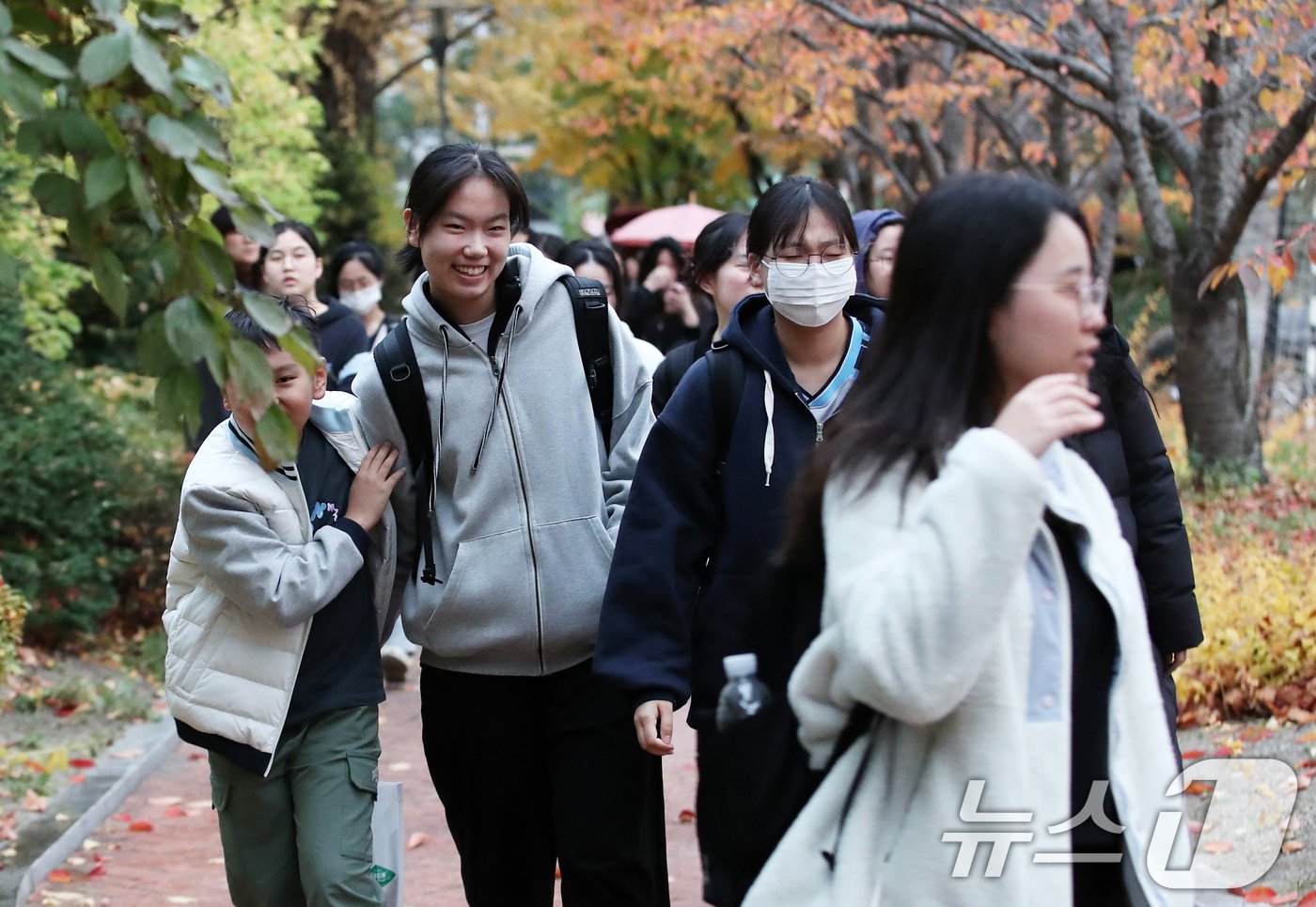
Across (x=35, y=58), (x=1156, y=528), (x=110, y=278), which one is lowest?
(x=1156, y=528)

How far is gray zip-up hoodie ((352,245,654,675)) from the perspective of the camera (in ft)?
13.0

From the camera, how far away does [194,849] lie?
21.3ft

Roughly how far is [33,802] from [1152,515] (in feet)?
15.0

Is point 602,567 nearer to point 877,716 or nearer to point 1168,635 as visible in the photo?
point 1168,635

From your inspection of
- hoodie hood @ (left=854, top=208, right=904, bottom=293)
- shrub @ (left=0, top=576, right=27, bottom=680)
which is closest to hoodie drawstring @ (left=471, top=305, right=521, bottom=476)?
hoodie hood @ (left=854, top=208, right=904, bottom=293)

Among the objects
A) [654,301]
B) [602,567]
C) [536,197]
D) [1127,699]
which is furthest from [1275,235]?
[536,197]

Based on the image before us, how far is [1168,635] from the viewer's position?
13.4 feet

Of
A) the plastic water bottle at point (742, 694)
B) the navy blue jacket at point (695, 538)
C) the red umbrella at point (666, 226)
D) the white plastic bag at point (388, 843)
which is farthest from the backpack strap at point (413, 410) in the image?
the red umbrella at point (666, 226)

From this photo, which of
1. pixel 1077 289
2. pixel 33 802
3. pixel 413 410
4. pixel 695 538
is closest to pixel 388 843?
pixel 413 410

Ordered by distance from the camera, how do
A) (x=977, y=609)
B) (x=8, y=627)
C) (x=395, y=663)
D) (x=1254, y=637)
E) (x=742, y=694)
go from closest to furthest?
(x=977, y=609) < (x=742, y=694) < (x=1254, y=637) < (x=8, y=627) < (x=395, y=663)

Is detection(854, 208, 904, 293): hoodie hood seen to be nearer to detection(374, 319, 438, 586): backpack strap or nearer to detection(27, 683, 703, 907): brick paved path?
detection(374, 319, 438, 586): backpack strap

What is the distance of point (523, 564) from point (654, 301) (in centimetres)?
634

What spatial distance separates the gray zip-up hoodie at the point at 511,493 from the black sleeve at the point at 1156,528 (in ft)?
4.09

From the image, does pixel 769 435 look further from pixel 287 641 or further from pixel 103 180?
pixel 103 180
